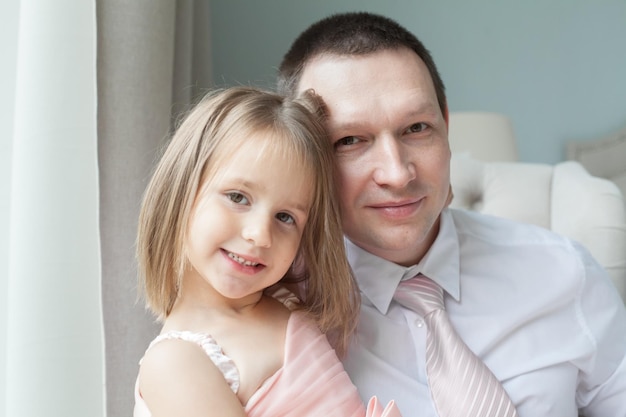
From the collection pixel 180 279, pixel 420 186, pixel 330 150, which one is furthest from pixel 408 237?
pixel 180 279

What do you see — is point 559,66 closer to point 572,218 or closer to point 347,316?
point 572,218

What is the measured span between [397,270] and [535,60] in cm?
240

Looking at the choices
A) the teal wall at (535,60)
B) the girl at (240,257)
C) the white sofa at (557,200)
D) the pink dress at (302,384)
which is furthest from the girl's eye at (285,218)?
the teal wall at (535,60)

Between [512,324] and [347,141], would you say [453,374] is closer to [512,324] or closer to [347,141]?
[512,324]

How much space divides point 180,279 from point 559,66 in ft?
9.18

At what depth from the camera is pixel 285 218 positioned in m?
1.00

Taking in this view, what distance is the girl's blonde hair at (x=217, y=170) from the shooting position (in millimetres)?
978

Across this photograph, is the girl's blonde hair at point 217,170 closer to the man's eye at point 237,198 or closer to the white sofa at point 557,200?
the man's eye at point 237,198

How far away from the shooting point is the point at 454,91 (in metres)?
3.32

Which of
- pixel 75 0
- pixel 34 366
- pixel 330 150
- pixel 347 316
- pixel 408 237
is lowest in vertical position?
pixel 34 366

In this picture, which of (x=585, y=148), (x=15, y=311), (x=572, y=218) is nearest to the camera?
(x=15, y=311)

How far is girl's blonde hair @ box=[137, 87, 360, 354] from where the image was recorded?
3.21 feet

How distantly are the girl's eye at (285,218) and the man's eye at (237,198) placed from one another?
0.06 m

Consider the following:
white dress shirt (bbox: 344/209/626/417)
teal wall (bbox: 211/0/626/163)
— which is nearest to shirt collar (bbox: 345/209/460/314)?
white dress shirt (bbox: 344/209/626/417)
